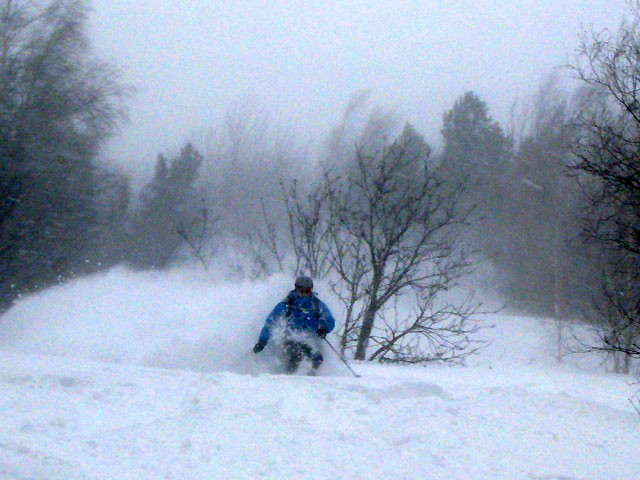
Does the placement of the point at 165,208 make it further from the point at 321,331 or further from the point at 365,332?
the point at 321,331

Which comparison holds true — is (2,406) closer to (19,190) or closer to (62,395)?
(62,395)

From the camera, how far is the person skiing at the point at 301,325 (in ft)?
29.1

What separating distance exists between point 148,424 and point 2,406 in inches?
43.5

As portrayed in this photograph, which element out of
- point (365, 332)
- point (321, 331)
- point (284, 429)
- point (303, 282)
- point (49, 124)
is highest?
point (49, 124)

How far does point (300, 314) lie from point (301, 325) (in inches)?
6.0

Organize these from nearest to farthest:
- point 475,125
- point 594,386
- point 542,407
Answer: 1. point 542,407
2. point 594,386
3. point 475,125

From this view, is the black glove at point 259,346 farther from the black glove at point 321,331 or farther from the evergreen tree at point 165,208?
the evergreen tree at point 165,208

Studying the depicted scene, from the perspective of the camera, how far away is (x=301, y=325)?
8.94 meters

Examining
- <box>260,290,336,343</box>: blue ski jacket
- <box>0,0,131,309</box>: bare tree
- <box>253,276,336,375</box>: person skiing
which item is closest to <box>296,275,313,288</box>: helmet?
<box>253,276,336,375</box>: person skiing

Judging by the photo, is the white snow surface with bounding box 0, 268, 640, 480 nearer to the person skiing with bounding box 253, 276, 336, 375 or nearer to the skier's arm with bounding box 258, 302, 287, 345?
the person skiing with bounding box 253, 276, 336, 375

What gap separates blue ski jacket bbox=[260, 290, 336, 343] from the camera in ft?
29.2

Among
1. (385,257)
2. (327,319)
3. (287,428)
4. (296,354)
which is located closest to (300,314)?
(327,319)

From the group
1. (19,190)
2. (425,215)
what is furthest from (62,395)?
(19,190)

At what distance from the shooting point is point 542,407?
6.25m
